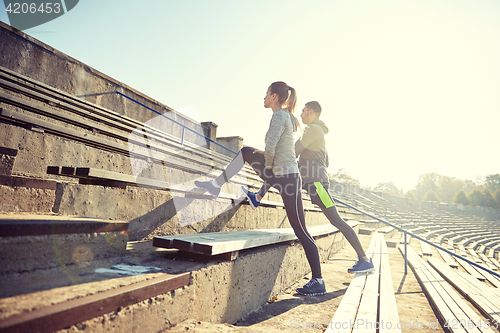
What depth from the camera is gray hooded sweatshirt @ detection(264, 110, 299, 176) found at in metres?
2.44

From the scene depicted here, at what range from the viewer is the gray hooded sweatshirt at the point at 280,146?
244cm

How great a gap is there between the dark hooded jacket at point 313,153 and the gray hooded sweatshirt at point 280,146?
2.16ft

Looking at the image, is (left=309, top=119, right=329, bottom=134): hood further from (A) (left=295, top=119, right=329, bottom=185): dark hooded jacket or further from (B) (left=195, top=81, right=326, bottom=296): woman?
(B) (left=195, top=81, right=326, bottom=296): woman

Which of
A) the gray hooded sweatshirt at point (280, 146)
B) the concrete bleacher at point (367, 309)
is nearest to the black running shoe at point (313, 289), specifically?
the concrete bleacher at point (367, 309)

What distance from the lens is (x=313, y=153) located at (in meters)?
3.15

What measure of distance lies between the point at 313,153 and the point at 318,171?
0.75 ft

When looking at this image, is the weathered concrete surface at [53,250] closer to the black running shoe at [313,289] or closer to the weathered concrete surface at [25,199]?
the weathered concrete surface at [25,199]

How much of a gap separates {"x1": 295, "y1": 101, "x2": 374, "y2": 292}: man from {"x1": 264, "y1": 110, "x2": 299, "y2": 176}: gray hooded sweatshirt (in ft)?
2.14

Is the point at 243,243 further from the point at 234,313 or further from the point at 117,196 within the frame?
the point at 117,196

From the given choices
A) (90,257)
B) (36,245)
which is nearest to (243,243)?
(90,257)

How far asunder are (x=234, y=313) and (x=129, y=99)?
641 cm

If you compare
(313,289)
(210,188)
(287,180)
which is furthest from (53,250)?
(313,289)

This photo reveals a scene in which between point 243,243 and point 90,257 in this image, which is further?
point 243,243

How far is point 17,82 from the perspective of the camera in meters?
3.37
